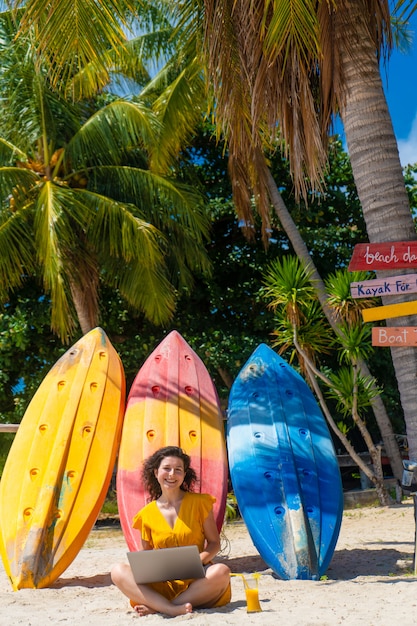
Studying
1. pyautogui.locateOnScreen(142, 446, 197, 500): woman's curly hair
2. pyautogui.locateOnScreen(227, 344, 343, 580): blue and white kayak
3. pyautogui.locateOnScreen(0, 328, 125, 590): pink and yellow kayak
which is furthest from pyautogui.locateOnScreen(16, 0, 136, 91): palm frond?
pyautogui.locateOnScreen(227, 344, 343, 580): blue and white kayak

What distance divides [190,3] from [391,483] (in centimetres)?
831

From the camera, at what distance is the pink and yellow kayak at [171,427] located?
6.21 meters

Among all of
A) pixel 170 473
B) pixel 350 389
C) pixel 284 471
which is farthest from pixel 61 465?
pixel 350 389

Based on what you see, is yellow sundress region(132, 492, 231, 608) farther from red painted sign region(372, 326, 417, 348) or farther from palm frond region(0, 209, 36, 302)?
palm frond region(0, 209, 36, 302)

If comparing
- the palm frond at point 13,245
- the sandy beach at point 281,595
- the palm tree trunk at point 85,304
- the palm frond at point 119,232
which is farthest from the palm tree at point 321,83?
the palm tree trunk at point 85,304

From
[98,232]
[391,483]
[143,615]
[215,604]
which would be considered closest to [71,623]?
[143,615]

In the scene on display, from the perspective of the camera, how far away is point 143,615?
4340mm

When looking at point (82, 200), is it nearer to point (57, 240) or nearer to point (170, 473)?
point (57, 240)

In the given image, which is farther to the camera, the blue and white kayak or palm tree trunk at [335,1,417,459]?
the blue and white kayak

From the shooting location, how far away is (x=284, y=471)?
241 inches

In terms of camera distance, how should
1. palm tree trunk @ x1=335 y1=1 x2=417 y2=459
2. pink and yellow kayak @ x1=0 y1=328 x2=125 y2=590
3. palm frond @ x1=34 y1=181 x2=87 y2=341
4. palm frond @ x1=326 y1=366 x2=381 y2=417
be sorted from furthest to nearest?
1. palm frond @ x1=34 y1=181 x2=87 y2=341
2. palm frond @ x1=326 y1=366 x2=381 y2=417
3. pink and yellow kayak @ x1=0 y1=328 x2=125 y2=590
4. palm tree trunk @ x1=335 y1=1 x2=417 y2=459

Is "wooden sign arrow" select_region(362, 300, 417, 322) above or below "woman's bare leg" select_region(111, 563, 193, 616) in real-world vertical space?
above

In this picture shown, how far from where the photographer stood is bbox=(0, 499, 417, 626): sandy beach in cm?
403

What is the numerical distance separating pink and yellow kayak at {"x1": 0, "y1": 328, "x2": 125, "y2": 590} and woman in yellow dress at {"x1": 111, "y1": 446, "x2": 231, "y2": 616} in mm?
1508
